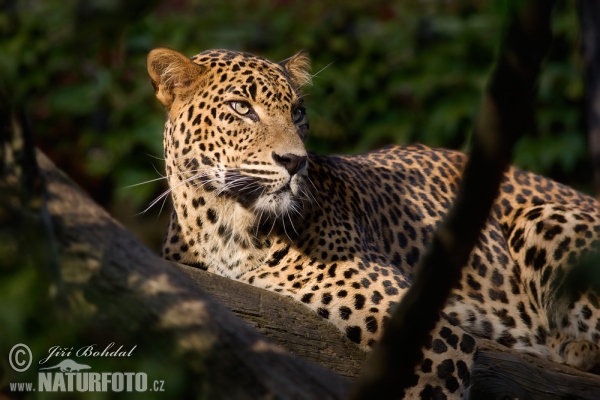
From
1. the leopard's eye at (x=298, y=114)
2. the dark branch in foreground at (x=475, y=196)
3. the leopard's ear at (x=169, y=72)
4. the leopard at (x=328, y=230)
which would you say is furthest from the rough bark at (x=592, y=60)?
the leopard's ear at (x=169, y=72)

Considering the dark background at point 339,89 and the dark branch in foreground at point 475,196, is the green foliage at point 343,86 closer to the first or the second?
the dark background at point 339,89

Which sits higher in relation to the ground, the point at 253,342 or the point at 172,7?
the point at 172,7

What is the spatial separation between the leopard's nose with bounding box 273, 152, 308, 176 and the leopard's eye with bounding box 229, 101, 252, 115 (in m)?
0.60

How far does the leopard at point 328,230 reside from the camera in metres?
5.82

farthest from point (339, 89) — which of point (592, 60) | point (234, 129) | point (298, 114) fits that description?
point (592, 60)

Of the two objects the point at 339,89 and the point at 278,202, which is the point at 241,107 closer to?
the point at 278,202

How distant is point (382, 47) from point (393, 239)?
18.8 ft

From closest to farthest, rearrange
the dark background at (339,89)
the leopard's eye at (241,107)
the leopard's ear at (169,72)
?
the leopard's eye at (241,107) → the leopard's ear at (169,72) → the dark background at (339,89)

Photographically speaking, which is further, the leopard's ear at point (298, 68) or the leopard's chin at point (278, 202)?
the leopard's ear at point (298, 68)

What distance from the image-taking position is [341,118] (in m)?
12.4

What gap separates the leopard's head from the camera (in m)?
5.78

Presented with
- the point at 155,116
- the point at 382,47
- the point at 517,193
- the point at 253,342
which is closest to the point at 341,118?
the point at 382,47

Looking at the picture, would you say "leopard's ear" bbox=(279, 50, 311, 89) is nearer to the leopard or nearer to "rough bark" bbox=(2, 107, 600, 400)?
the leopard

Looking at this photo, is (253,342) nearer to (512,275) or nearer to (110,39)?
(110,39)
